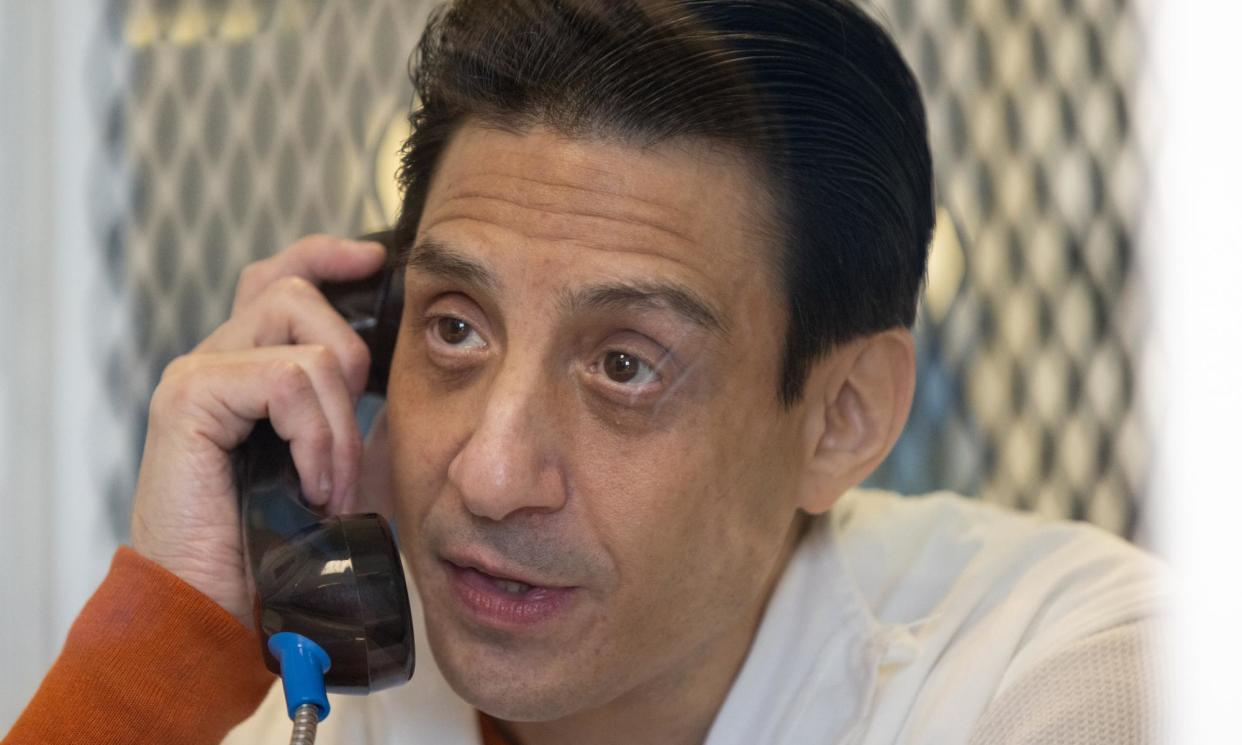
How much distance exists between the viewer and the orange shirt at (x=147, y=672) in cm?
105

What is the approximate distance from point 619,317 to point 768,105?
0.21 m

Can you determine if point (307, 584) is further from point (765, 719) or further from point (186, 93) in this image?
point (186, 93)

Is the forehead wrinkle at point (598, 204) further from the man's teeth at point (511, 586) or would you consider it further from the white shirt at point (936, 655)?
the white shirt at point (936, 655)

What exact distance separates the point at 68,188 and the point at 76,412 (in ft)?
0.76

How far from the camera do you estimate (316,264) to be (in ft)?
4.18

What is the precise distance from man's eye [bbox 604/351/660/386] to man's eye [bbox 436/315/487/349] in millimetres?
100

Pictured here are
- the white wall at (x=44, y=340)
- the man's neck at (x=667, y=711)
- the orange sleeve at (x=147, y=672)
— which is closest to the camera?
the orange sleeve at (x=147, y=672)

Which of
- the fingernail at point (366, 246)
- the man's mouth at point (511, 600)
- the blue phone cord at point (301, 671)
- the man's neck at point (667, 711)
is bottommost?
the man's neck at point (667, 711)

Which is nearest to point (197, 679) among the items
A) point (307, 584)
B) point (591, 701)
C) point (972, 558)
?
point (307, 584)

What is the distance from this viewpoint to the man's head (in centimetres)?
99

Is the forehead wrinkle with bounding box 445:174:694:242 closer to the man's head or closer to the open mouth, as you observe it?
the man's head

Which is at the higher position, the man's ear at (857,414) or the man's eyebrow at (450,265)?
the man's eyebrow at (450,265)

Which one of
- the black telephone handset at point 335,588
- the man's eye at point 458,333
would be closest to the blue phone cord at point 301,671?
the black telephone handset at point 335,588

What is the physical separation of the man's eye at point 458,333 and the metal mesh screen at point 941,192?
30cm
